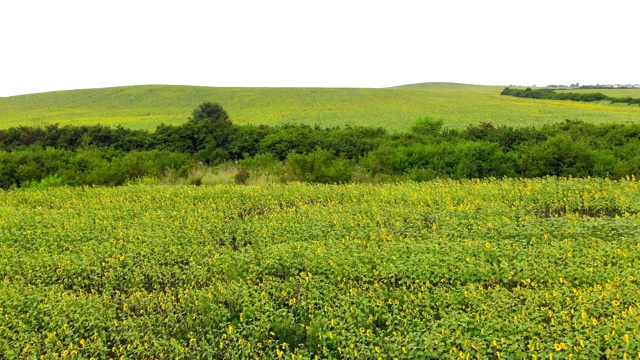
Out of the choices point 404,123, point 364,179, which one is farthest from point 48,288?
point 404,123

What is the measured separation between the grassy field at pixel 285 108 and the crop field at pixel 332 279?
28.0 metres

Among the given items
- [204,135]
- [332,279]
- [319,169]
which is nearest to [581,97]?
[204,135]

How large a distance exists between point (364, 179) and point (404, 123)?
82.5 ft

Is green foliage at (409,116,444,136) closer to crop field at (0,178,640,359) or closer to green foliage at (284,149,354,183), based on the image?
green foliage at (284,149,354,183)

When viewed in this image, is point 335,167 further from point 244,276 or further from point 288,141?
point 244,276

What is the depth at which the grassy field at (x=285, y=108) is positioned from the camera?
136 ft

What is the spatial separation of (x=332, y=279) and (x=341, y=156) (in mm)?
13778

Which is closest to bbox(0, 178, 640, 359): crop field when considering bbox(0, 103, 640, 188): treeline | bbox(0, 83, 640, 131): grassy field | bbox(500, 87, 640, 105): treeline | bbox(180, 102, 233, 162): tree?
bbox(0, 103, 640, 188): treeline

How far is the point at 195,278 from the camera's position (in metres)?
6.59

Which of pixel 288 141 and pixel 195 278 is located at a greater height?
pixel 288 141

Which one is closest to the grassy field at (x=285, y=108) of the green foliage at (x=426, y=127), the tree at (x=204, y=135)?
the green foliage at (x=426, y=127)

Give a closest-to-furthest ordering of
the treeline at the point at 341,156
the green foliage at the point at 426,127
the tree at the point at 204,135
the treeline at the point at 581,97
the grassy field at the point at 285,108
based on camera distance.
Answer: the treeline at the point at 341,156 < the tree at the point at 204,135 < the green foliage at the point at 426,127 < the grassy field at the point at 285,108 < the treeline at the point at 581,97

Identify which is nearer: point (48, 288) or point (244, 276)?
point (48, 288)

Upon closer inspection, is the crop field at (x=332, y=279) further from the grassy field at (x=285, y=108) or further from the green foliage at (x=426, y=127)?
the grassy field at (x=285, y=108)
